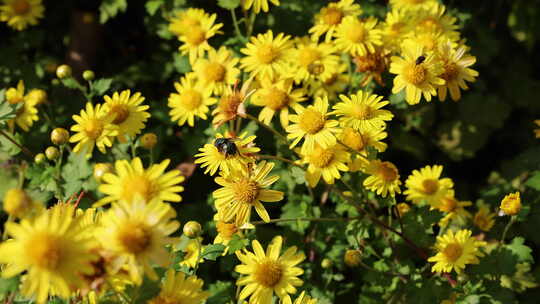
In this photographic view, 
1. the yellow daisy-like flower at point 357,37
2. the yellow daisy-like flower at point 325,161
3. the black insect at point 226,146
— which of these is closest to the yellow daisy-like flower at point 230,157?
the black insect at point 226,146

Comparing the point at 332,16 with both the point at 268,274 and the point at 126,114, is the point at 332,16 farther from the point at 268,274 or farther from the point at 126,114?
the point at 268,274

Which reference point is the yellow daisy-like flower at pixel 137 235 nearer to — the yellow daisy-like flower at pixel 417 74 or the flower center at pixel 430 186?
the yellow daisy-like flower at pixel 417 74

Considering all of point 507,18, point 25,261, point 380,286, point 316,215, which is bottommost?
point 380,286

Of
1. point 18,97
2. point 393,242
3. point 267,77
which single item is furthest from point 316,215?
point 18,97

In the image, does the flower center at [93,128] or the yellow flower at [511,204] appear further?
the flower center at [93,128]

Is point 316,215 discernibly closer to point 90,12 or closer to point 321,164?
point 321,164
